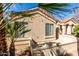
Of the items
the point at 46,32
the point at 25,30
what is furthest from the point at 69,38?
the point at 25,30

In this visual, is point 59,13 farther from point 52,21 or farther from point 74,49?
point 74,49

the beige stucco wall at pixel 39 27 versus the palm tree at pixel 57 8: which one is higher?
the palm tree at pixel 57 8

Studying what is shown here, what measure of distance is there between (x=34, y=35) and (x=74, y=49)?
45 cm

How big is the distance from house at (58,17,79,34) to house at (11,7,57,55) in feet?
0.25

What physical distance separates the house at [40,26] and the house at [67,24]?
8 cm

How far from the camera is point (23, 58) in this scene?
82.9 inches

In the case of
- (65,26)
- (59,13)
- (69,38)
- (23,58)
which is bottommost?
(23,58)

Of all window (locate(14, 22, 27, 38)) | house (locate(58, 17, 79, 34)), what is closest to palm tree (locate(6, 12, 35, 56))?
window (locate(14, 22, 27, 38))

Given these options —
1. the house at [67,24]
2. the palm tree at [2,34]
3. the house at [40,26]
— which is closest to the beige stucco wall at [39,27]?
the house at [40,26]

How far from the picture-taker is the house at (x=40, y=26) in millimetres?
2102

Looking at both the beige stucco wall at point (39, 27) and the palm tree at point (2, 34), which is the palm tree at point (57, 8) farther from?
the palm tree at point (2, 34)

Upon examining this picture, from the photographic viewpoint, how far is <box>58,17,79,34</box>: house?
2.09 metres

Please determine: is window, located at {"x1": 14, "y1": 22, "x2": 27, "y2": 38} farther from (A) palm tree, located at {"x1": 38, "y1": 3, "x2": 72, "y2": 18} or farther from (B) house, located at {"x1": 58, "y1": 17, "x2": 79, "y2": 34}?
(B) house, located at {"x1": 58, "y1": 17, "x2": 79, "y2": 34}

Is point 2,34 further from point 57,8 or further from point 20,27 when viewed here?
point 57,8
